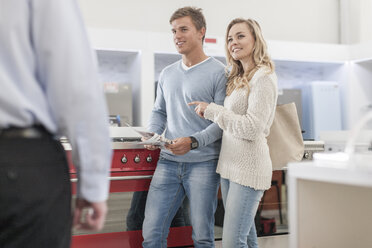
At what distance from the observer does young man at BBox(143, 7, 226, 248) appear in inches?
72.7

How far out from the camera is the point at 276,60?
3449mm

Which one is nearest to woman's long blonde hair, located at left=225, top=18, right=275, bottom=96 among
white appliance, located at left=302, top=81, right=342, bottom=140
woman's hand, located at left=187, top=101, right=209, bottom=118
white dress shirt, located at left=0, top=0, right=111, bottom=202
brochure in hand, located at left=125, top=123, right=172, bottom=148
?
woman's hand, located at left=187, top=101, right=209, bottom=118

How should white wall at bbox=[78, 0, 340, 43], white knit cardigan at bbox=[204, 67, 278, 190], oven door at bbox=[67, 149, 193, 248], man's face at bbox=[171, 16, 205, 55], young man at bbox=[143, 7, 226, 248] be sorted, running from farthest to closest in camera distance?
white wall at bbox=[78, 0, 340, 43], oven door at bbox=[67, 149, 193, 248], man's face at bbox=[171, 16, 205, 55], young man at bbox=[143, 7, 226, 248], white knit cardigan at bbox=[204, 67, 278, 190]

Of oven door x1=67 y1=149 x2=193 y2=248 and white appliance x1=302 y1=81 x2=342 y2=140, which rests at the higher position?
white appliance x1=302 y1=81 x2=342 y2=140

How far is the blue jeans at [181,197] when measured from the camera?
6.07 feet

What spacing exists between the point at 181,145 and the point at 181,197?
0.33 m

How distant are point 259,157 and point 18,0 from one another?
1.16 meters

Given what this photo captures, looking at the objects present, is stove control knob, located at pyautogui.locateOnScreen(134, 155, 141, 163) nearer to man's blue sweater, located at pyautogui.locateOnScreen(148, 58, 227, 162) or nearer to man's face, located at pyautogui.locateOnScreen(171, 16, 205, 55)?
man's blue sweater, located at pyautogui.locateOnScreen(148, 58, 227, 162)

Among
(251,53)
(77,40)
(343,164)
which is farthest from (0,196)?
(251,53)

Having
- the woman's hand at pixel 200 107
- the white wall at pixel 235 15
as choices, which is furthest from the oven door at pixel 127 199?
the white wall at pixel 235 15

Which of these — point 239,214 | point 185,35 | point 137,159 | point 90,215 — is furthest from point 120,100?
point 90,215

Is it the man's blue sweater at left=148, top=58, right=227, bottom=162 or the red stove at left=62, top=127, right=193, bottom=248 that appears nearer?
the man's blue sweater at left=148, top=58, right=227, bottom=162

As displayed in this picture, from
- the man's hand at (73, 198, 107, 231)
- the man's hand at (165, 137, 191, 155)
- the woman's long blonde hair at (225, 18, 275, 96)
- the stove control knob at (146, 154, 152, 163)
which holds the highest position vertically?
the woman's long blonde hair at (225, 18, 275, 96)

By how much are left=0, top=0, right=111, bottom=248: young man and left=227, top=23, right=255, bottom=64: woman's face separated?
1.10 meters
